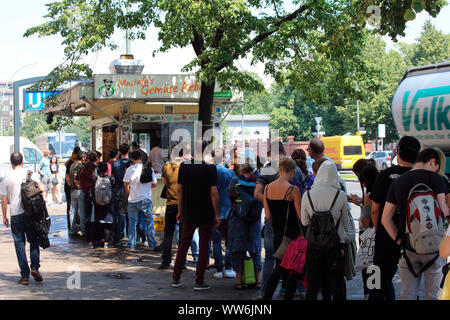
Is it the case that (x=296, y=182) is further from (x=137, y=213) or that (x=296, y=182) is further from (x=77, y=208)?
(x=77, y=208)

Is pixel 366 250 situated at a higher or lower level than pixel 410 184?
lower

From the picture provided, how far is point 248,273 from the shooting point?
7.80 m

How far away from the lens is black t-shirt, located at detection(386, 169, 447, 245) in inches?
201

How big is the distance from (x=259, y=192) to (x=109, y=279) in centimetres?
279

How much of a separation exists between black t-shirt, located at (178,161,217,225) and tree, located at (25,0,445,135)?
263 centimetres

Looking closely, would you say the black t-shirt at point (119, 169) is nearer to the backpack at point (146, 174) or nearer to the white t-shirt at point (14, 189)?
the backpack at point (146, 174)

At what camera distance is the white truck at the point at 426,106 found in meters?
11.4

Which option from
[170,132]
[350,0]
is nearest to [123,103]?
[170,132]

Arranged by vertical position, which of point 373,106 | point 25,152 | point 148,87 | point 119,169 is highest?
point 373,106

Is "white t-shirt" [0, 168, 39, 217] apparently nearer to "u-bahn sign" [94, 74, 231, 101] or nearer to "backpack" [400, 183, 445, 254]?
"backpack" [400, 183, 445, 254]

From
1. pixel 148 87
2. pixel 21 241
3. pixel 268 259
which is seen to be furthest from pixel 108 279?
pixel 148 87

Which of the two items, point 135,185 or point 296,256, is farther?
point 135,185
